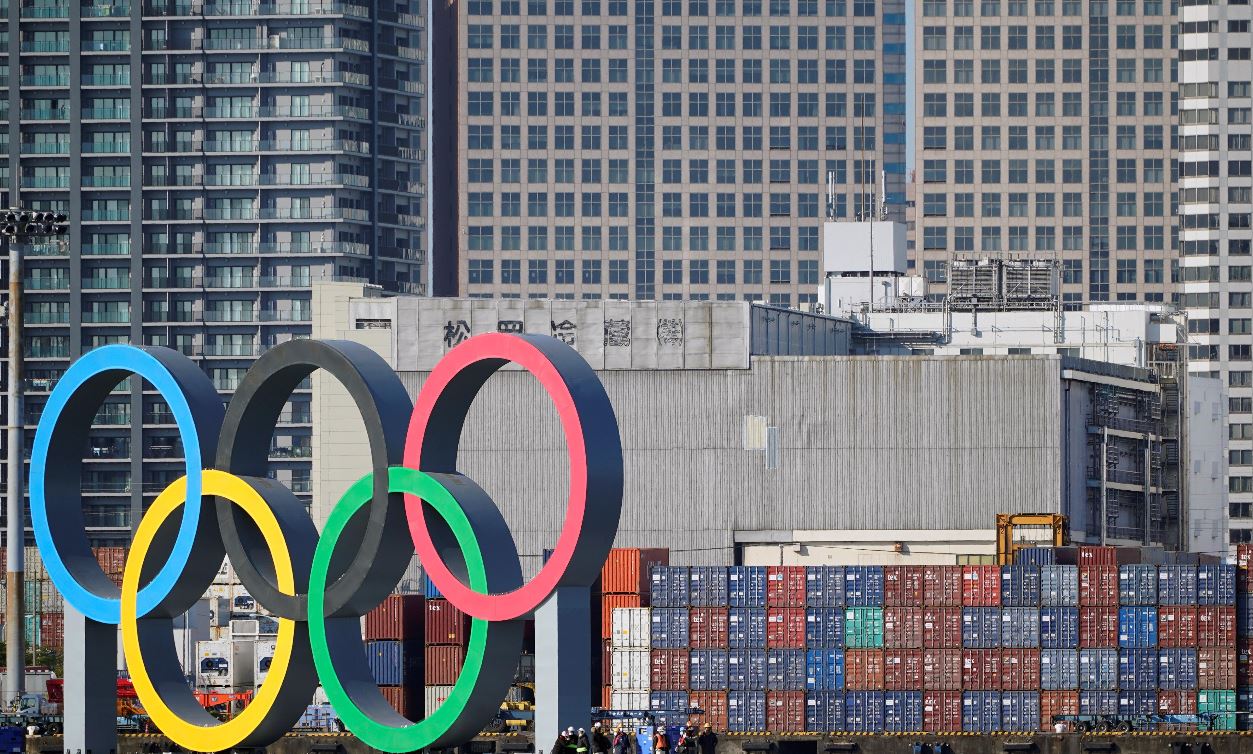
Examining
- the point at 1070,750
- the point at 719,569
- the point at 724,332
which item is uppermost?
the point at 724,332

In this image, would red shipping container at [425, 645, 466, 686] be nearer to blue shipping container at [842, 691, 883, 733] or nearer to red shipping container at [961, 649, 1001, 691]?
blue shipping container at [842, 691, 883, 733]

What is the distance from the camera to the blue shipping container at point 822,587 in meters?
121

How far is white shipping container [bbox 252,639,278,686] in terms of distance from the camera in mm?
134375

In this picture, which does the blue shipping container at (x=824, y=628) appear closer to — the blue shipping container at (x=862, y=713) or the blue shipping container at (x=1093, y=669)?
the blue shipping container at (x=862, y=713)

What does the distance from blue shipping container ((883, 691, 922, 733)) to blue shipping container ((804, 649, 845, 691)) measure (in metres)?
2.37

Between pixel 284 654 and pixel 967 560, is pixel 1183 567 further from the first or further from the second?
pixel 284 654

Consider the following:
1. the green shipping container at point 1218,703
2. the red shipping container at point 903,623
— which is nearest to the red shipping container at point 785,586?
the red shipping container at point 903,623

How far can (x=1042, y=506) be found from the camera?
151 m

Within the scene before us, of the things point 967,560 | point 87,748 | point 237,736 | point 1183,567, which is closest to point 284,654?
point 237,736

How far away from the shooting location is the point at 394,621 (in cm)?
12794

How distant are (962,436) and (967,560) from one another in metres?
7.58

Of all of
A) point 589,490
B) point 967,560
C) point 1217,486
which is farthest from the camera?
point 1217,486

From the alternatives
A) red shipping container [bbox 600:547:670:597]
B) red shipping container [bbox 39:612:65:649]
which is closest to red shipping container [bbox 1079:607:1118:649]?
red shipping container [bbox 600:547:670:597]

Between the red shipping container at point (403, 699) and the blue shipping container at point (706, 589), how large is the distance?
50.8 ft
